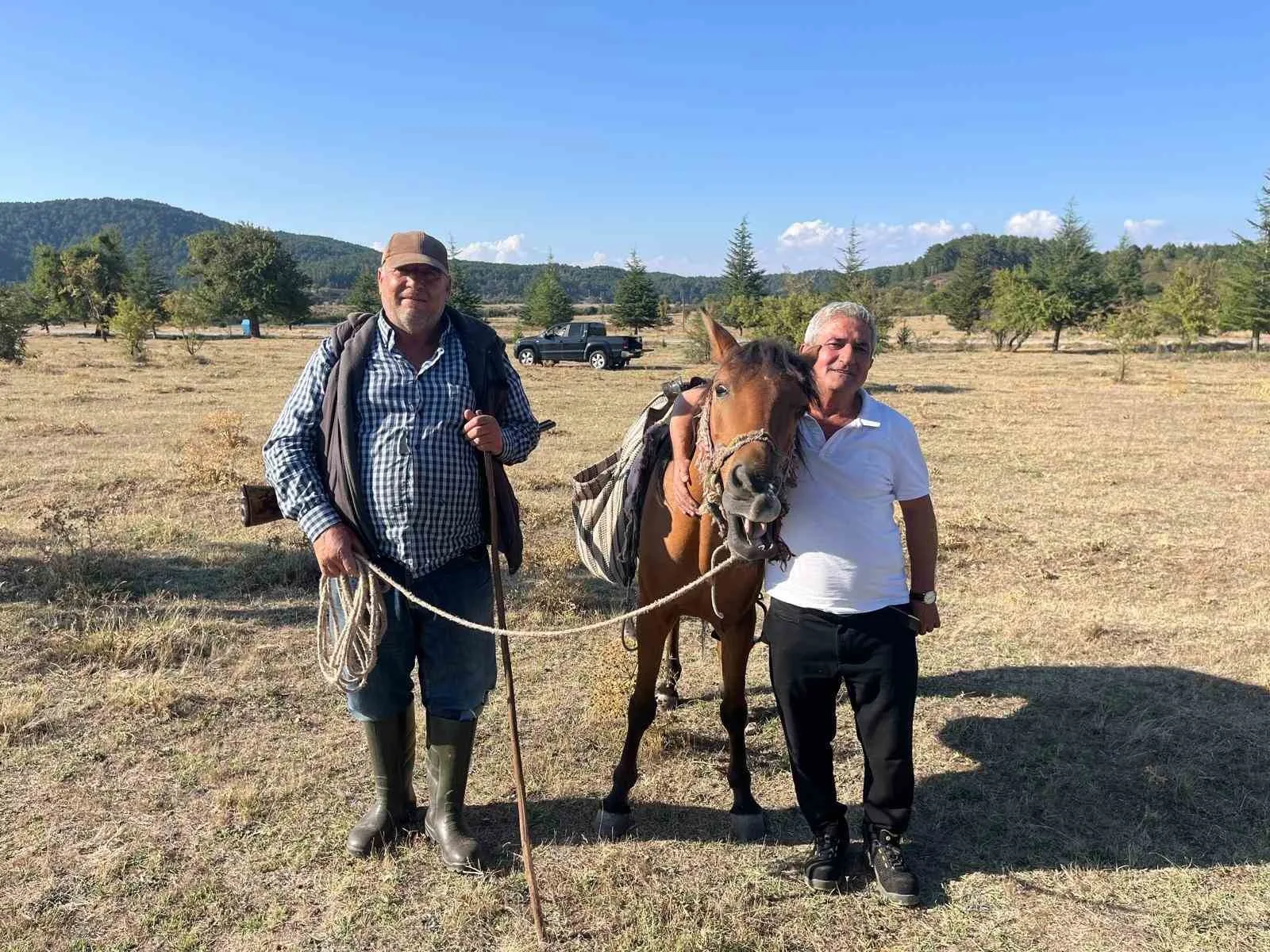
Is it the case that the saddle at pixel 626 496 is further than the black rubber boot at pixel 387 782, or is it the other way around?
the saddle at pixel 626 496

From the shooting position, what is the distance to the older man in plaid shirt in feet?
8.65

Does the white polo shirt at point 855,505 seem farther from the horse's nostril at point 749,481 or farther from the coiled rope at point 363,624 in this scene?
the horse's nostril at point 749,481

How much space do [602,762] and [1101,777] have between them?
2.48m

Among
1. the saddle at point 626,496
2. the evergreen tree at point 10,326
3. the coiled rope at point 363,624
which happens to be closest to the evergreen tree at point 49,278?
the evergreen tree at point 10,326

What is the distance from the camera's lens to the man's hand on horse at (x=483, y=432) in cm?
263

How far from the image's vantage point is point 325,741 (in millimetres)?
3852

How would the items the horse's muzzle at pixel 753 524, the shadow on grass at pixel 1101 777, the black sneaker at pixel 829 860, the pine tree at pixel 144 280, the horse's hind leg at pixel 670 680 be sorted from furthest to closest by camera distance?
the pine tree at pixel 144 280, the horse's hind leg at pixel 670 680, the shadow on grass at pixel 1101 777, the black sneaker at pixel 829 860, the horse's muzzle at pixel 753 524

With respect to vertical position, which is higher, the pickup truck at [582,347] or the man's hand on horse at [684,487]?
the pickup truck at [582,347]

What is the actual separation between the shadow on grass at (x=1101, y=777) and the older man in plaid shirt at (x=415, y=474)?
210cm

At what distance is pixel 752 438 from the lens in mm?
2256

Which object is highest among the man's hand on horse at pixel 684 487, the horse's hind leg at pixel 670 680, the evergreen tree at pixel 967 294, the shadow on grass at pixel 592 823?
the evergreen tree at pixel 967 294

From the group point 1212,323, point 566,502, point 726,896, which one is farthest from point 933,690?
point 1212,323

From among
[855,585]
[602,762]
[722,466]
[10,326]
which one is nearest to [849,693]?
[855,585]

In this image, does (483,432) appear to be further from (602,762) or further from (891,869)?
(891,869)
